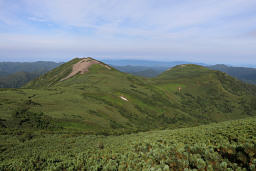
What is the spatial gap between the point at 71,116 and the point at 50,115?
5.90m

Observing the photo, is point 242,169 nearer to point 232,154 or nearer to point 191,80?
point 232,154

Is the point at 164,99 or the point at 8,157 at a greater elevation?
the point at 8,157

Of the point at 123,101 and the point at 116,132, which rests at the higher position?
the point at 116,132

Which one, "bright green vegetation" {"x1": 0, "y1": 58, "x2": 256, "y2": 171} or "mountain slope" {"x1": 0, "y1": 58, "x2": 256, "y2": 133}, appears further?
"mountain slope" {"x1": 0, "y1": 58, "x2": 256, "y2": 133}

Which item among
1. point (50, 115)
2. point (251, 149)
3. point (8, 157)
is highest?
A: point (251, 149)

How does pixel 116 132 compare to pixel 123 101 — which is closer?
pixel 116 132

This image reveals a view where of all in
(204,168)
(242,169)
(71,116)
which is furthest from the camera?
(71,116)

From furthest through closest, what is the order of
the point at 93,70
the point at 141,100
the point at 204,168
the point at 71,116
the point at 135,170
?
1. the point at 93,70
2. the point at 141,100
3. the point at 71,116
4. the point at 135,170
5. the point at 204,168

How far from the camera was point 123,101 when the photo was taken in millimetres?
82312

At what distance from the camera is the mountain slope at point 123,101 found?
4457cm

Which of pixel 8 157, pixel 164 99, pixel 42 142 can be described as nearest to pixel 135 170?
pixel 8 157

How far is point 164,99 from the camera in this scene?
117375mm

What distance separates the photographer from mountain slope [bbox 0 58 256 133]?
4457 centimetres

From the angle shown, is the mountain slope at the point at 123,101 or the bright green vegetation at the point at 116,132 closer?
the bright green vegetation at the point at 116,132
